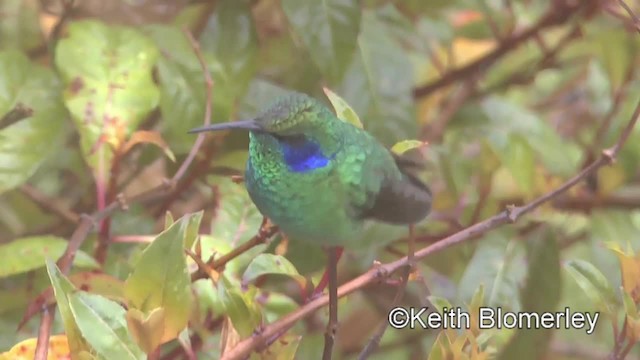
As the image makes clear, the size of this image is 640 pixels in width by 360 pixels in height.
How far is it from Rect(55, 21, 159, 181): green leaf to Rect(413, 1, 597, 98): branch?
48 cm

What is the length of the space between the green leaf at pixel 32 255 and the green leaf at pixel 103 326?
156 mm

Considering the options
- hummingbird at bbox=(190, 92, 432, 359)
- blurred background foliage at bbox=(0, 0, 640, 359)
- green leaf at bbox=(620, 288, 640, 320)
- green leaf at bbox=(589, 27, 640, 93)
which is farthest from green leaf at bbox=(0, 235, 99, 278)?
green leaf at bbox=(589, 27, 640, 93)

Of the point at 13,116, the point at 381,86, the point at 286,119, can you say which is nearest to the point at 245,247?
the point at 286,119

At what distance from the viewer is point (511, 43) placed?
1.15 meters

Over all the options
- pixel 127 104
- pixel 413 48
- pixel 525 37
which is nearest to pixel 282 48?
pixel 413 48

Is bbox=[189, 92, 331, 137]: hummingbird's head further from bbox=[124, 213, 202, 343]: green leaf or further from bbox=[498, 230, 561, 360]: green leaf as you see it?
bbox=[498, 230, 561, 360]: green leaf

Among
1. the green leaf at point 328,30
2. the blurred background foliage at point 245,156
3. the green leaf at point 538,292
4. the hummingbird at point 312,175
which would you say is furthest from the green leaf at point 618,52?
the hummingbird at point 312,175

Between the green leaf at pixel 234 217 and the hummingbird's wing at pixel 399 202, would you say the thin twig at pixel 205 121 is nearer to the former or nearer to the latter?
the green leaf at pixel 234 217

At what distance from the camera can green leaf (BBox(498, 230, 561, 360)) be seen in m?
0.98

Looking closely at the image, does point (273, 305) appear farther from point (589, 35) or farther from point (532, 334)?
point (589, 35)

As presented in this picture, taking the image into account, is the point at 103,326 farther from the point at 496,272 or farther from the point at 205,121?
the point at 496,272

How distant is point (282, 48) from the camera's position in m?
1.20

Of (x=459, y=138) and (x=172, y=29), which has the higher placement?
(x=172, y=29)

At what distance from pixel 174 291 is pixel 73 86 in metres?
0.30
